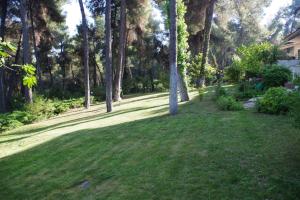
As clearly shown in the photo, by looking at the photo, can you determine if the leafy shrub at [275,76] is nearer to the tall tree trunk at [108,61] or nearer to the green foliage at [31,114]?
the tall tree trunk at [108,61]

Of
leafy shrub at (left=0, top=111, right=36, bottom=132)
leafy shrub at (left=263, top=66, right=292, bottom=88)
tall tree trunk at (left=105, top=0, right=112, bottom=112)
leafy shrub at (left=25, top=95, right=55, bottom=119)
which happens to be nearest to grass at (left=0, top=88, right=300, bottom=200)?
leafy shrub at (left=263, top=66, right=292, bottom=88)

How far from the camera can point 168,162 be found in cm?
677

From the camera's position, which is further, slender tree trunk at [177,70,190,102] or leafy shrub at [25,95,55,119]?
leafy shrub at [25,95,55,119]

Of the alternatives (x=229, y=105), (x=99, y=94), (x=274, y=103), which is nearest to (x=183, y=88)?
(x=229, y=105)

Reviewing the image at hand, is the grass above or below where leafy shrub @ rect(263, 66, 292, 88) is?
below

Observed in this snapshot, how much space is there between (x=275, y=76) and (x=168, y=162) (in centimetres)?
962

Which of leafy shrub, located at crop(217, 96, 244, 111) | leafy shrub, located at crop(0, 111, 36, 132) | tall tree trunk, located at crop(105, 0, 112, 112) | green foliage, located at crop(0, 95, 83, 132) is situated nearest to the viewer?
leafy shrub, located at crop(217, 96, 244, 111)

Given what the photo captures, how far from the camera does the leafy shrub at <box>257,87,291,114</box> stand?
33.0ft

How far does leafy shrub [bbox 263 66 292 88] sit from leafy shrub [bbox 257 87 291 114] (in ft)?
13.9

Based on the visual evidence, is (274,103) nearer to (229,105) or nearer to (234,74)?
(229,105)

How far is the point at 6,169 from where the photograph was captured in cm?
858

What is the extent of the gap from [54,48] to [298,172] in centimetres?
4172

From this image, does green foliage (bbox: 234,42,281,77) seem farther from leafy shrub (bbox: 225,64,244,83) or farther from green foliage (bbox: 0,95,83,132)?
green foliage (bbox: 0,95,83,132)

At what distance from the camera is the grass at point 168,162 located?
17.6ft
